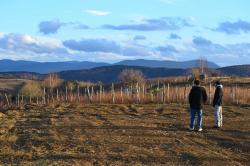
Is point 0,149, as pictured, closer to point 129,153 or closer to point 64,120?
point 129,153

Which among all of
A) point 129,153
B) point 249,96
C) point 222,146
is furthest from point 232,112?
point 129,153

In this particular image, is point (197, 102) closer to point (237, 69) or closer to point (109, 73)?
point (237, 69)

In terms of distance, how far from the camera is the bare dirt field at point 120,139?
1523cm

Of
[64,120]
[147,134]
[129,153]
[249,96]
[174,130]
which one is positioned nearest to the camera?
[129,153]

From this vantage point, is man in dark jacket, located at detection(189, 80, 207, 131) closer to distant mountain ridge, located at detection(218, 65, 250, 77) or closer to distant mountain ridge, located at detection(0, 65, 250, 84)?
distant mountain ridge, located at detection(0, 65, 250, 84)

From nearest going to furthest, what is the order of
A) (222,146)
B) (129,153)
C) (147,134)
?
(129,153) < (222,146) < (147,134)

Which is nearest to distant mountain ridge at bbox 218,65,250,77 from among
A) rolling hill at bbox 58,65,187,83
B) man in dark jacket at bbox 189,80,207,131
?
rolling hill at bbox 58,65,187,83

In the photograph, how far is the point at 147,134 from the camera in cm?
1930

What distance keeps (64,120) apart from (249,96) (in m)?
14.4

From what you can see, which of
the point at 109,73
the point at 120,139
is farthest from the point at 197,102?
the point at 109,73

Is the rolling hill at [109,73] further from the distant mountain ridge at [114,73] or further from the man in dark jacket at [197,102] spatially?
the man in dark jacket at [197,102]

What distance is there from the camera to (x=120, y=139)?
1825cm

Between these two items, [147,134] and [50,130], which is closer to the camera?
[147,134]

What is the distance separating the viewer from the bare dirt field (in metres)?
15.2
